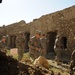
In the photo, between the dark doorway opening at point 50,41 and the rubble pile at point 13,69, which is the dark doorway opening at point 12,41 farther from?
the rubble pile at point 13,69

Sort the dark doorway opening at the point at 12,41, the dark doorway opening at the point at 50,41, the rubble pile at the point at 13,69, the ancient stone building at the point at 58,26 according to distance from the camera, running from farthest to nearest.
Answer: the dark doorway opening at the point at 12,41, the dark doorway opening at the point at 50,41, the ancient stone building at the point at 58,26, the rubble pile at the point at 13,69

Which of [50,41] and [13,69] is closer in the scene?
[13,69]

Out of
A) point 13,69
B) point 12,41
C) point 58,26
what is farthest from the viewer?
point 12,41

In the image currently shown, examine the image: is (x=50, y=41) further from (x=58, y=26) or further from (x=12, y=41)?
(x=12, y=41)

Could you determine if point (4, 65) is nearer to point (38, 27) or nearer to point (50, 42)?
point (50, 42)

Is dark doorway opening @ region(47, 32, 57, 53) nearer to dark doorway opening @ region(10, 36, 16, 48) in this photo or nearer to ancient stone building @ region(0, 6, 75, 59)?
ancient stone building @ region(0, 6, 75, 59)

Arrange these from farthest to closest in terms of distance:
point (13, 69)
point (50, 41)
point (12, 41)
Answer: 1. point (12, 41)
2. point (50, 41)
3. point (13, 69)

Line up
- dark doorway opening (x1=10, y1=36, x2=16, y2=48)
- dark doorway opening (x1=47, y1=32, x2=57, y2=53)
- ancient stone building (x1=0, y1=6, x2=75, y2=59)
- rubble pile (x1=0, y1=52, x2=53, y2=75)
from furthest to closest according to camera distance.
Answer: dark doorway opening (x1=10, y1=36, x2=16, y2=48)
dark doorway opening (x1=47, y1=32, x2=57, y2=53)
ancient stone building (x1=0, y1=6, x2=75, y2=59)
rubble pile (x1=0, y1=52, x2=53, y2=75)

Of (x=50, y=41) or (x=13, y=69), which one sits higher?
(x=50, y=41)

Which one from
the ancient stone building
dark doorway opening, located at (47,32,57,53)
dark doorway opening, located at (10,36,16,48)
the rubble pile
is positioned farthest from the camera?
dark doorway opening, located at (10,36,16,48)

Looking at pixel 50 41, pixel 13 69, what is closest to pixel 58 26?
pixel 50 41

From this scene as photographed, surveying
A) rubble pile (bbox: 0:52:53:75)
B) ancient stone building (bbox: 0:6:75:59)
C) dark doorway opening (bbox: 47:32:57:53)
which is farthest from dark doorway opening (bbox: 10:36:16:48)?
rubble pile (bbox: 0:52:53:75)

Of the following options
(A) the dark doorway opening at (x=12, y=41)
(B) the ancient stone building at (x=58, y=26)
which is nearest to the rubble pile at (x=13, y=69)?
(B) the ancient stone building at (x=58, y=26)

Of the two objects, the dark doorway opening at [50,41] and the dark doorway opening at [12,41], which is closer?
the dark doorway opening at [50,41]
